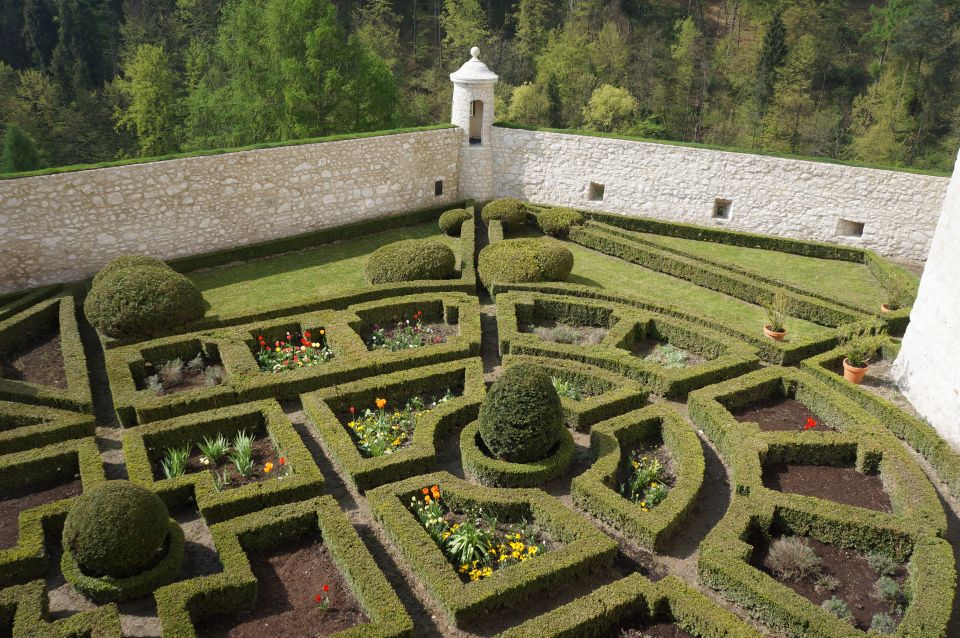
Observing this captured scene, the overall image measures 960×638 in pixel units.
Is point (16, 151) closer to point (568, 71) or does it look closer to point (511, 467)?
point (511, 467)

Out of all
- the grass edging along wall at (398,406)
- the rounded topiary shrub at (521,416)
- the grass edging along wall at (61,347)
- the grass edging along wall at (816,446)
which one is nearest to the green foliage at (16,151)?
the grass edging along wall at (61,347)

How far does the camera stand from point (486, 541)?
28.0 ft

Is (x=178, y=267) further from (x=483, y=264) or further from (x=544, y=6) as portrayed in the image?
(x=544, y=6)

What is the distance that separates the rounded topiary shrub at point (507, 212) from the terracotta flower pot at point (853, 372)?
31.9ft

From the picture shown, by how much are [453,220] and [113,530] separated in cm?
1310

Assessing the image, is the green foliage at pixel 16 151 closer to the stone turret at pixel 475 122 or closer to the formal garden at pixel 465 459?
the formal garden at pixel 465 459

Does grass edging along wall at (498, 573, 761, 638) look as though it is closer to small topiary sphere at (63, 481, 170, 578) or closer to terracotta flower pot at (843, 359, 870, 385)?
small topiary sphere at (63, 481, 170, 578)

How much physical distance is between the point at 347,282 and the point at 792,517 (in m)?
10.7

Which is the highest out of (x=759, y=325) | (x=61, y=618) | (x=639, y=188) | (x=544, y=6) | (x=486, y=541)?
(x=544, y=6)

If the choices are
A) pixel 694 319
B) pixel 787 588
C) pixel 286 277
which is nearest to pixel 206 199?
pixel 286 277

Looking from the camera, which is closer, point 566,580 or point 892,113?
point 566,580

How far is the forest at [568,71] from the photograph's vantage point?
34031mm

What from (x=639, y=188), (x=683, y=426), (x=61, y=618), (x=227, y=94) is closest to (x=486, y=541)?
(x=683, y=426)

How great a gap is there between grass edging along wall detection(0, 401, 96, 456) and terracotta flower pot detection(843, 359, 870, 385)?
12380 mm
